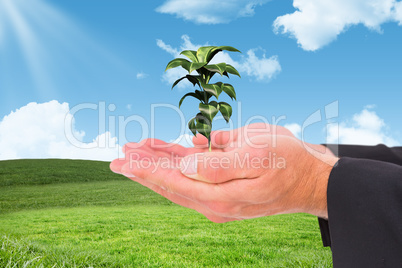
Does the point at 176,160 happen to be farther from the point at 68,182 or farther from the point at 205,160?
the point at 68,182

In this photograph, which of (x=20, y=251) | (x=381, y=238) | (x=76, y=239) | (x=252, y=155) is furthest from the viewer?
(x=76, y=239)

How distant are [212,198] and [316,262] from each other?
4.09 metres

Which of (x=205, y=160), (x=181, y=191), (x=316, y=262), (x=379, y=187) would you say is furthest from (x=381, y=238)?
(x=316, y=262)

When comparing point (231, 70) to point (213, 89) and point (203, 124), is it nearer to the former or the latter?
point (213, 89)

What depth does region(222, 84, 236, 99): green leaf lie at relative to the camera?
7.91 feet

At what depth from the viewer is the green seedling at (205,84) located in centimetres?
229

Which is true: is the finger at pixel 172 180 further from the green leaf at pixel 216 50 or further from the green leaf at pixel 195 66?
the green leaf at pixel 216 50

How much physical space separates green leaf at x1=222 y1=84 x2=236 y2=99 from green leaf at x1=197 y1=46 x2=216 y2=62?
9.5 inches

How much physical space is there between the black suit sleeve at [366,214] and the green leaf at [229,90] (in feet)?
3.59

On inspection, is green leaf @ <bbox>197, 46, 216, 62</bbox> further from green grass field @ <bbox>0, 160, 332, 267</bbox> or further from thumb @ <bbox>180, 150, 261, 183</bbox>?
green grass field @ <bbox>0, 160, 332, 267</bbox>

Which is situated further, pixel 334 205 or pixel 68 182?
pixel 68 182

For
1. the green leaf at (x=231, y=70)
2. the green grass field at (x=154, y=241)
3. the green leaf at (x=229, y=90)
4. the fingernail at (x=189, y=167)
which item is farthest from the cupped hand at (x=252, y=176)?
the green grass field at (x=154, y=241)

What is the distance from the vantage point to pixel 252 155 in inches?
71.6

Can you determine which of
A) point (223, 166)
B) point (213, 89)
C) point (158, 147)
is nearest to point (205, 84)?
point (213, 89)
